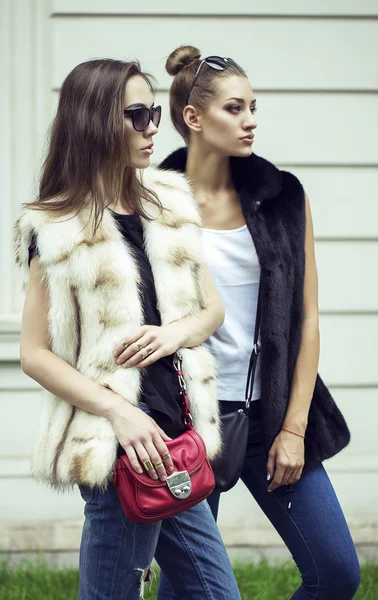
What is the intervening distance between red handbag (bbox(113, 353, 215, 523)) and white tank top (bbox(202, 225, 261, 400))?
472 mm

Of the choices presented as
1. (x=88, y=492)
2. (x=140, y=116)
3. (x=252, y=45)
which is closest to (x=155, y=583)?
(x=88, y=492)

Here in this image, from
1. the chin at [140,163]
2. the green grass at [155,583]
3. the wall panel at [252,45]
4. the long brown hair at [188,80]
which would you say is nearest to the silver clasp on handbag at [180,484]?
the chin at [140,163]

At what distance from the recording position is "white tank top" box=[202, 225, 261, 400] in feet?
8.21

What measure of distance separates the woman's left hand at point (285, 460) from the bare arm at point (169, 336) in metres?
0.44

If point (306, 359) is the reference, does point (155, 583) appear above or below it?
below

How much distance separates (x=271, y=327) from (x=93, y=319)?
0.64m

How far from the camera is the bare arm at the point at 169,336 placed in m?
2.04

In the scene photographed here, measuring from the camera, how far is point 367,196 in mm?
4094

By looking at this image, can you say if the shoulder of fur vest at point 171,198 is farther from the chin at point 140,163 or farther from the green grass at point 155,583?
the green grass at point 155,583

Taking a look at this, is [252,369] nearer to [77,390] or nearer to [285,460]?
[285,460]

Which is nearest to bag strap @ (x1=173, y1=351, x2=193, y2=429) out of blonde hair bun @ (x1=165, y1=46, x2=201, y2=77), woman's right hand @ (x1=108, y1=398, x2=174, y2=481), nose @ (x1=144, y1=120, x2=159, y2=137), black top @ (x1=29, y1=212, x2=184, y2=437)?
black top @ (x1=29, y1=212, x2=184, y2=437)

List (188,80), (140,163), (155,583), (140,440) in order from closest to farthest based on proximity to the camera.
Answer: (140,440) < (140,163) < (188,80) < (155,583)

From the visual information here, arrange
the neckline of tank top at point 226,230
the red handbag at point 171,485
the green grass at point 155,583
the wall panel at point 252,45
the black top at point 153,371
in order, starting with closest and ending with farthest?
the red handbag at point 171,485
the black top at point 153,371
the neckline of tank top at point 226,230
the green grass at point 155,583
the wall panel at point 252,45

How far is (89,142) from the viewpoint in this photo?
2.15 metres
